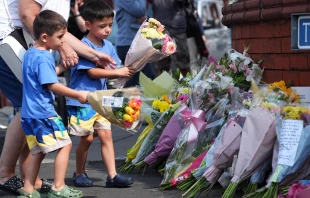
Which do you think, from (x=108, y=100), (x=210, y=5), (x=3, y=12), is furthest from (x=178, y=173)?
(x=210, y=5)

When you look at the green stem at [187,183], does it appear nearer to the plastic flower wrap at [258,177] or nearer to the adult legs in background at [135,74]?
the plastic flower wrap at [258,177]

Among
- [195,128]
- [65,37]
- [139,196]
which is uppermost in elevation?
[65,37]

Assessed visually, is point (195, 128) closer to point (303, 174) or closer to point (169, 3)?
point (303, 174)

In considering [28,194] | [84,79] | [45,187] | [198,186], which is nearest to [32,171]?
[28,194]

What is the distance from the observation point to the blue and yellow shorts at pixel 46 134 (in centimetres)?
530

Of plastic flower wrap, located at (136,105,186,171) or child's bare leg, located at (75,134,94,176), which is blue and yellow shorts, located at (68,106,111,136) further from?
plastic flower wrap, located at (136,105,186,171)

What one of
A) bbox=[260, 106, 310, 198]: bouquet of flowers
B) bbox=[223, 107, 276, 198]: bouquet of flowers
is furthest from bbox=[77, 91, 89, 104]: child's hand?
bbox=[260, 106, 310, 198]: bouquet of flowers

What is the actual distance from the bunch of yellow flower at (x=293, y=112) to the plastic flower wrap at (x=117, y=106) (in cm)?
102

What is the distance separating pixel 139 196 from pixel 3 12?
1.63 metres

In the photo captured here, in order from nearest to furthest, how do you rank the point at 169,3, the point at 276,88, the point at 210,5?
the point at 276,88, the point at 169,3, the point at 210,5

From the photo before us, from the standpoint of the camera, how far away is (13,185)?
5.63m

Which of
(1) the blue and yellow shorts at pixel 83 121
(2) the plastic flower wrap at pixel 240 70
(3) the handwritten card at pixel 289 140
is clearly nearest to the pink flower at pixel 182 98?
(2) the plastic flower wrap at pixel 240 70

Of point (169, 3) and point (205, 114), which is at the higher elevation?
point (169, 3)

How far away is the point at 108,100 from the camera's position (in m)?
5.35
